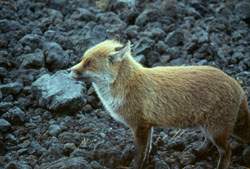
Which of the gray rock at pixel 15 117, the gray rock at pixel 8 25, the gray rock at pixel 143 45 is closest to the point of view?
the gray rock at pixel 15 117

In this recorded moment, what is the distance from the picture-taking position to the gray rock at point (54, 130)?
9250 millimetres

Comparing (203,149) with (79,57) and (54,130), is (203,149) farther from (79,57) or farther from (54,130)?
(79,57)

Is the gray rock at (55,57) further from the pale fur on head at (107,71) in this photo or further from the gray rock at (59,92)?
the pale fur on head at (107,71)

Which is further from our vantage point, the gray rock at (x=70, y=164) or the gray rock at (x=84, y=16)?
the gray rock at (x=84, y=16)

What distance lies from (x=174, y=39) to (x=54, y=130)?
3619 mm

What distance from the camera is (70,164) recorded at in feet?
25.6

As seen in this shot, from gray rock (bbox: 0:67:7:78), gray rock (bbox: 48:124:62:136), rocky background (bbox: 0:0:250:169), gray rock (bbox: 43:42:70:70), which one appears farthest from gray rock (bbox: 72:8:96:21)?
gray rock (bbox: 48:124:62:136)

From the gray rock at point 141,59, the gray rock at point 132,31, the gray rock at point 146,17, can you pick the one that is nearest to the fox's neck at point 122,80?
the gray rock at point 141,59

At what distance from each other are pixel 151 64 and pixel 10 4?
3.83m

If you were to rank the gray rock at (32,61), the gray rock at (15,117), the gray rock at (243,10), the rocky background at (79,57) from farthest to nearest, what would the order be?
the gray rock at (243,10)
the gray rock at (32,61)
the gray rock at (15,117)
the rocky background at (79,57)

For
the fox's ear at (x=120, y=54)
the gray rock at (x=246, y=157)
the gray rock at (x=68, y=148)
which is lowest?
→ the gray rock at (x=246, y=157)

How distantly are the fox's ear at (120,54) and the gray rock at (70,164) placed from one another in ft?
4.94

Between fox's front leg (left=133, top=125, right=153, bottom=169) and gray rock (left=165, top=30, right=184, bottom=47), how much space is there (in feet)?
12.1

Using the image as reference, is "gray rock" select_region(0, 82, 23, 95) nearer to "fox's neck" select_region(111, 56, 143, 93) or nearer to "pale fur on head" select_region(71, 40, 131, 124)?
"pale fur on head" select_region(71, 40, 131, 124)
